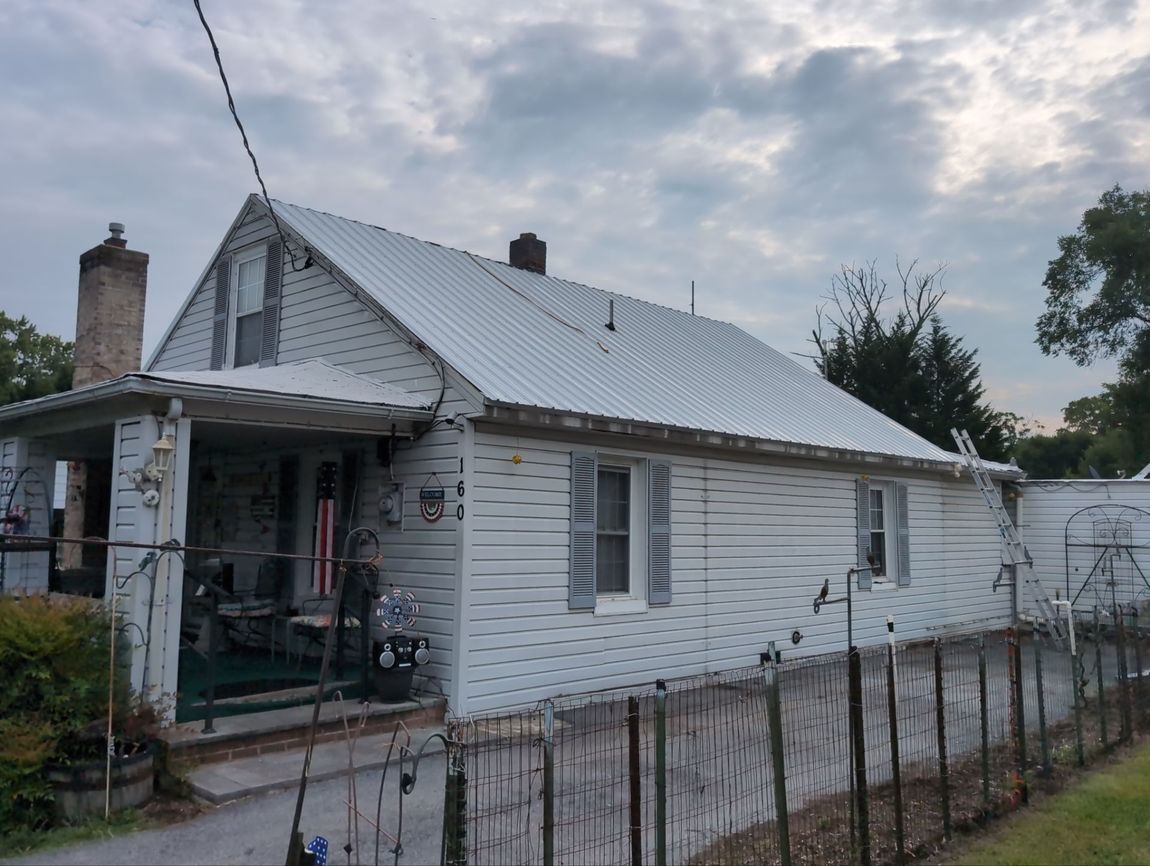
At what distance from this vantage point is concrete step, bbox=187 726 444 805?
588 centimetres

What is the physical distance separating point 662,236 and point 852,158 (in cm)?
503

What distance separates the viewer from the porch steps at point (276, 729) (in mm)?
6324

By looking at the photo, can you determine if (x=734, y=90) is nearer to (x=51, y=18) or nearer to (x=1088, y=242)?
(x=51, y=18)

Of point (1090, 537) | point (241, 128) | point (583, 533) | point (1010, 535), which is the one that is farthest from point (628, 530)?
point (1090, 537)

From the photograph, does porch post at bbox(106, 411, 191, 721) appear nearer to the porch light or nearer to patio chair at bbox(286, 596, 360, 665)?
the porch light

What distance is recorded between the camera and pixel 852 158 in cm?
1477

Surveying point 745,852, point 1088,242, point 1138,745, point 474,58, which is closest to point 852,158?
point 474,58

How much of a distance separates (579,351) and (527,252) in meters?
4.16

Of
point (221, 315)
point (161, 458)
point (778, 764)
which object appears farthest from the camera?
point (221, 315)

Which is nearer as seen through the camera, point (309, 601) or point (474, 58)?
point (474, 58)

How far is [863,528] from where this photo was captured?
43.6 ft

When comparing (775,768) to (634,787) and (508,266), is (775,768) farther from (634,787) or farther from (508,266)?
(508,266)

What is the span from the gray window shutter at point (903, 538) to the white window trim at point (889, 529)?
0.04m

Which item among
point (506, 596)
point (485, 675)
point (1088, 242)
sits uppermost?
point (1088, 242)
